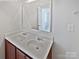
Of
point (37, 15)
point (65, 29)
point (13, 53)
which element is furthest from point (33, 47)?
point (37, 15)

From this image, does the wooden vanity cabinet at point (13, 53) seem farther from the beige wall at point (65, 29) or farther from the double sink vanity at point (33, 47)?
the beige wall at point (65, 29)

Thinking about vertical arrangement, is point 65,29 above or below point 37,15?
below

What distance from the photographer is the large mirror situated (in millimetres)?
2563

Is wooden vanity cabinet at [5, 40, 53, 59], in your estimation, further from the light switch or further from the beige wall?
the light switch

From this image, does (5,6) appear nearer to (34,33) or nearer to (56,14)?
(34,33)

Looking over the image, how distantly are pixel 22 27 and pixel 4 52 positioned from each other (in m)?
0.82

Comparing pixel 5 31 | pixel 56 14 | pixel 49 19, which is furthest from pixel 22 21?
pixel 56 14

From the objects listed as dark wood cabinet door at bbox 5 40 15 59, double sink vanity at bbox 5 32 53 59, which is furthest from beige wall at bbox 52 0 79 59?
dark wood cabinet door at bbox 5 40 15 59

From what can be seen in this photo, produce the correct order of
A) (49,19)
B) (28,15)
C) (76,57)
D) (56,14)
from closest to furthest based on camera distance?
(76,57)
(56,14)
(49,19)
(28,15)

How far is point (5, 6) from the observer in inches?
138

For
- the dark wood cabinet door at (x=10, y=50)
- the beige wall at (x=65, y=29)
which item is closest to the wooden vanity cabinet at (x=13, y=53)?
the dark wood cabinet door at (x=10, y=50)

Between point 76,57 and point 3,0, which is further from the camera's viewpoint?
point 3,0

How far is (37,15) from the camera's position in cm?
289

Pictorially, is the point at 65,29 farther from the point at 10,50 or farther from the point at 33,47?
the point at 10,50
